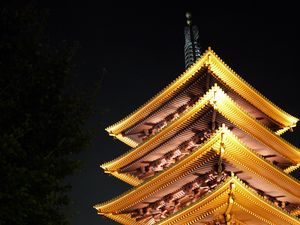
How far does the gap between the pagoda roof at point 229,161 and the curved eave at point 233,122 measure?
2.01 meters

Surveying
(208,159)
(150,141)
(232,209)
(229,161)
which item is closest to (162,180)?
(150,141)

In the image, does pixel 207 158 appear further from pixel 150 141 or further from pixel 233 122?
pixel 150 141

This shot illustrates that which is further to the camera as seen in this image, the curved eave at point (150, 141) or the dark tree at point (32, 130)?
the curved eave at point (150, 141)

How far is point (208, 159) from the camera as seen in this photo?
16734 mm

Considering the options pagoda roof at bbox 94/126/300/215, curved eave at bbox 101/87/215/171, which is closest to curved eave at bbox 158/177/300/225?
pagoda roof at bbox 94/126/300/215

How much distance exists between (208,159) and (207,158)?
9cm

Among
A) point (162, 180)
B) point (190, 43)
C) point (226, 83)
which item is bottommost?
point (162, 180)

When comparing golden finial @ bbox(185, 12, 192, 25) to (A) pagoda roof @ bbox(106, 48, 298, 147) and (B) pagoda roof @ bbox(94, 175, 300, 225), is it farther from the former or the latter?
(B) pagoda roof @ bbox(94, 175, 300, 225)

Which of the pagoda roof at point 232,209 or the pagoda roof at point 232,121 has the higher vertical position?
the pagoda roof at point 232,121

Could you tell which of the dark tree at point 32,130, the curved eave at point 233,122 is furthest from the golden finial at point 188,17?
the dark tree at point 32,130

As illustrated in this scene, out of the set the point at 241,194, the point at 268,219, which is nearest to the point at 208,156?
the point at 241,194

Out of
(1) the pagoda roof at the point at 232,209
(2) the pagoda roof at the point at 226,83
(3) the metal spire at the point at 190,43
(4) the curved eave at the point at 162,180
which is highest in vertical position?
(3) the metal spire at the point at 190,43

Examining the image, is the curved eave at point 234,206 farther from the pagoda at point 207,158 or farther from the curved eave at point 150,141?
the curved eave at point 150,141

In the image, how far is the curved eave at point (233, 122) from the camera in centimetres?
1762
